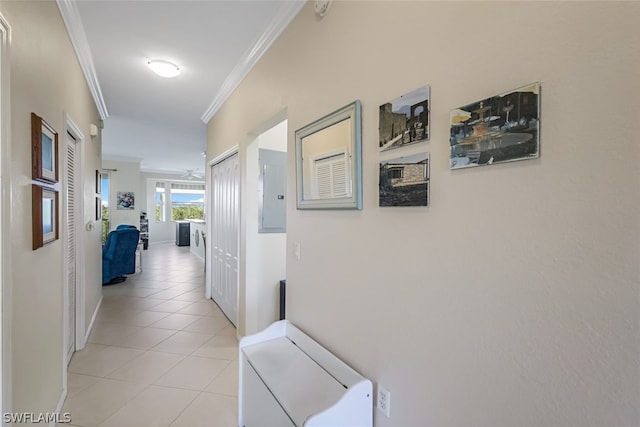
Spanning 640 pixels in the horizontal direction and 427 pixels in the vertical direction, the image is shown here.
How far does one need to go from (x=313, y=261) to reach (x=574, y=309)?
126 cm

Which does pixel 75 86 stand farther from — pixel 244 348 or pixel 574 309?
pixel 574 309

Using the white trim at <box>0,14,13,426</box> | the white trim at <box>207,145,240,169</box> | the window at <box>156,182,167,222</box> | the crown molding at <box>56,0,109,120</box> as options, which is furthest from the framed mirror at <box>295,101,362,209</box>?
the window at <box>156,182,167,222</box>

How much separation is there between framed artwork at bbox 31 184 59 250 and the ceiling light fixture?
146 centimetres

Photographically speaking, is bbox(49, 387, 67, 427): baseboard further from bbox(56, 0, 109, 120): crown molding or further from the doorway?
bbox(56, 0, 109, 120): crown molding

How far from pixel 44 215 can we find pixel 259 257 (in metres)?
1.65

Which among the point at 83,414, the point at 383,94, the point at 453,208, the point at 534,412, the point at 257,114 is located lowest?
→ the point at 83,414

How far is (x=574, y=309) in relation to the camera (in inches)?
28.6

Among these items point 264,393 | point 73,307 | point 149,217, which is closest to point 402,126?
point 264,393

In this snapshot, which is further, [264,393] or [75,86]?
[75,86]

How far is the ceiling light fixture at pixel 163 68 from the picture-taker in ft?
8.64

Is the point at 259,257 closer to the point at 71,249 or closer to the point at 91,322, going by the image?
the point at 71,249

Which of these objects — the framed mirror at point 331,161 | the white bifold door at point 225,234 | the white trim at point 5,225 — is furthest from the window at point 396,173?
the white bifold door at point 225,234

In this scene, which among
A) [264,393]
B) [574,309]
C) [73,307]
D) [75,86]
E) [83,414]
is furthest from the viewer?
[73,307]

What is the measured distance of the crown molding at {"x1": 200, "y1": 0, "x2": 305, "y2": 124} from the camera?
1.94 metres
